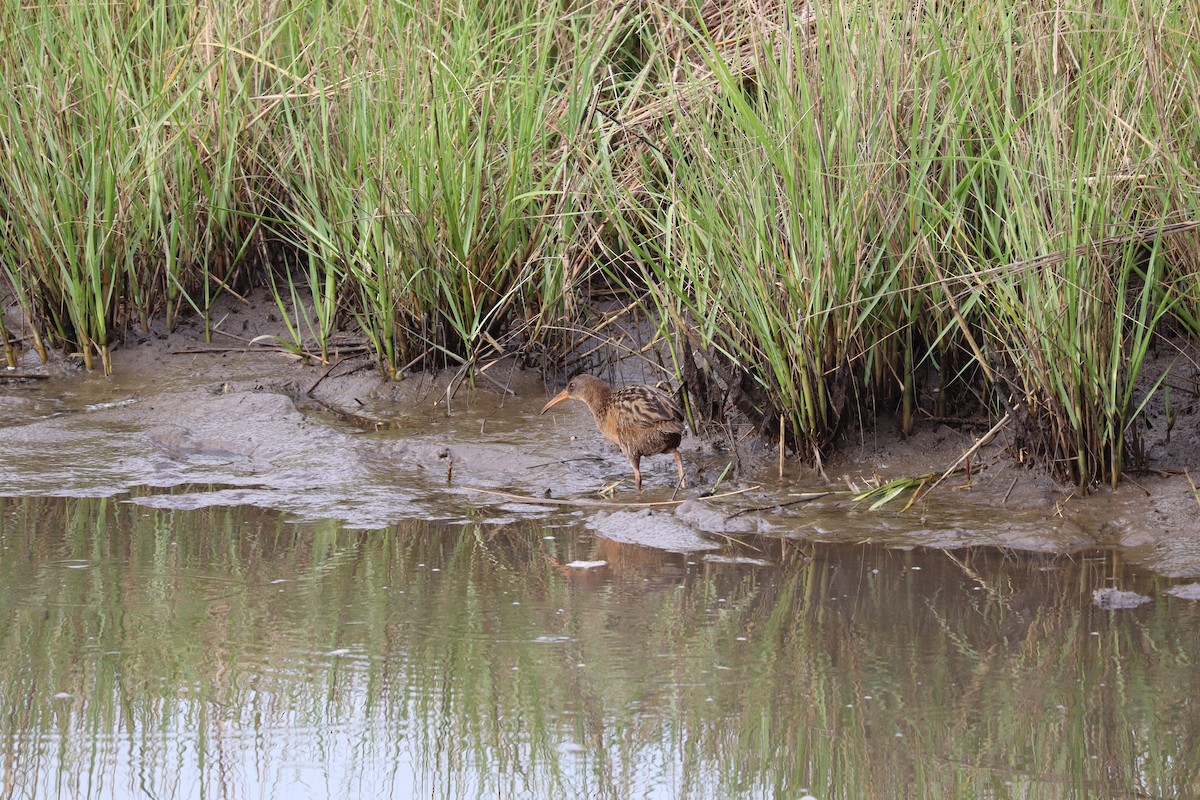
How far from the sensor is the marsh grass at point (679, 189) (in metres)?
4.45

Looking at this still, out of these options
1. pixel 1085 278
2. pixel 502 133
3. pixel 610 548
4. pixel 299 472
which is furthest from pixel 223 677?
pixel 502 133

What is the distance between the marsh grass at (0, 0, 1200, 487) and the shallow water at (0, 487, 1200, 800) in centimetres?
85

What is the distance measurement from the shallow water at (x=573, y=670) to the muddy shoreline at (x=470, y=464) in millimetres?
224

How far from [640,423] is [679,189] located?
80 cm

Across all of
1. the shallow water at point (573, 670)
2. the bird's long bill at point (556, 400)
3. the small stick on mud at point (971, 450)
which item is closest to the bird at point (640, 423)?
the bird's long bill at point (556, 400)

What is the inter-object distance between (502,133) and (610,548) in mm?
2224

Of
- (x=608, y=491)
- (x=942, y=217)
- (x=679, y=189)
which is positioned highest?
(x=679, y=189)

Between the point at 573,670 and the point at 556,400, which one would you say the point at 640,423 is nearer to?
the point at 556,400

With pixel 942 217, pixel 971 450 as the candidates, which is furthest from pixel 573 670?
pixel 942 217

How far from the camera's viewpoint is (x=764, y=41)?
4.93 m

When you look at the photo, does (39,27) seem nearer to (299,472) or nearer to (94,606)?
(299,472)

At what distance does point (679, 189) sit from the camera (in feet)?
16.1

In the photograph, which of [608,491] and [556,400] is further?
[556,400]

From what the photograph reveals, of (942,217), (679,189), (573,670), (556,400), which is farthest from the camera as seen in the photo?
(556,400)
